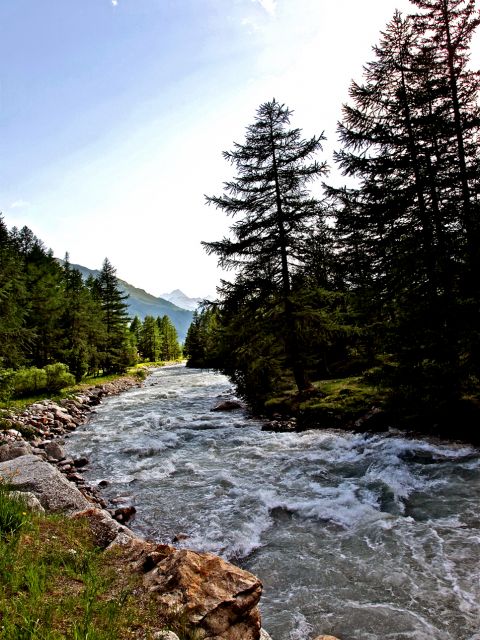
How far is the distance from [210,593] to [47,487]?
4.38 meters

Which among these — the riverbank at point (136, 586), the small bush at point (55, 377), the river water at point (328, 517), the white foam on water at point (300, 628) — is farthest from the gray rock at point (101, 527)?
the small bush at point (55, 377)

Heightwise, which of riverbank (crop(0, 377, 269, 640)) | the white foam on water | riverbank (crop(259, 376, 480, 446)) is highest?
riverbank (crop(0, 377, 269, 640))

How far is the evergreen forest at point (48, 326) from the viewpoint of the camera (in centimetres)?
2181

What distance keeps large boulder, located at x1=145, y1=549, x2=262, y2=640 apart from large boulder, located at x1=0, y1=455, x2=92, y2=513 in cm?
306

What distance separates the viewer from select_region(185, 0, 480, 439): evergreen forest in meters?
10.3

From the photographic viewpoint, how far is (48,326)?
29.6 m

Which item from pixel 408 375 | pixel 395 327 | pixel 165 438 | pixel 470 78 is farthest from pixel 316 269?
pixel 165 438

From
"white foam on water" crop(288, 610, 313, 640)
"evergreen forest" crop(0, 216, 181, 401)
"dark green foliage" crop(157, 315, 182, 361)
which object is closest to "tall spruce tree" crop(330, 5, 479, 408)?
"white foam on water" crop(288, 610, 313, 640)

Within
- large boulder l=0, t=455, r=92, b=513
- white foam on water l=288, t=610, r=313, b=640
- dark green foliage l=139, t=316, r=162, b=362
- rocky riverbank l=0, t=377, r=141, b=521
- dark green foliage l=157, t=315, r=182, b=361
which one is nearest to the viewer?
white foam on water l=288, t=610, r=313, b=640

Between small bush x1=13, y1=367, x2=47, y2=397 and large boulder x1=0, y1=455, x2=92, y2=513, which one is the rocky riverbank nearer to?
large boulder x1=0, y1=455, x2=92, y2=513

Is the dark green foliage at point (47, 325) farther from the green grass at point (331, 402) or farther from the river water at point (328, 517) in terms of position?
the green grass at point (331, 402)

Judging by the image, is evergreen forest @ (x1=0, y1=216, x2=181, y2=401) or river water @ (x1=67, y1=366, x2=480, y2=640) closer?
river water @ (x1=67, y1=366, x2=480, y2=640)

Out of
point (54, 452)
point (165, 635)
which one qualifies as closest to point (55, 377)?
point (54, 452)

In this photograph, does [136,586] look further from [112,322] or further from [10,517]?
[112,322]
